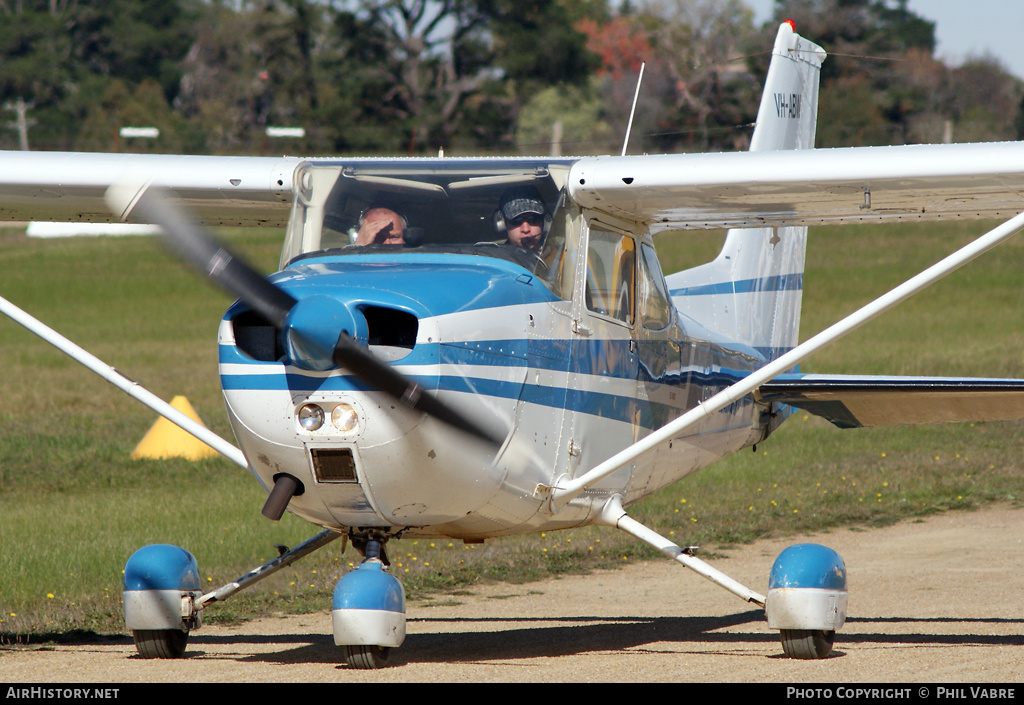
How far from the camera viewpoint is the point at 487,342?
578cm

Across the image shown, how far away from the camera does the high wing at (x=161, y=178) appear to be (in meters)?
7.44

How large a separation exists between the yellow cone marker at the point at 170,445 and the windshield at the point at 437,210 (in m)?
9.67

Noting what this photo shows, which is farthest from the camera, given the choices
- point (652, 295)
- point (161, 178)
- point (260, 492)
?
point (260, 492)

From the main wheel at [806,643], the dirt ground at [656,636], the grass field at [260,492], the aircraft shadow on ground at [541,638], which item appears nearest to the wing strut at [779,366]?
the dirt ground at [656,636]

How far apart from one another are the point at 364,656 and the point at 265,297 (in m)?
1.82

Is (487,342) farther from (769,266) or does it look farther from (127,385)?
(769,266)

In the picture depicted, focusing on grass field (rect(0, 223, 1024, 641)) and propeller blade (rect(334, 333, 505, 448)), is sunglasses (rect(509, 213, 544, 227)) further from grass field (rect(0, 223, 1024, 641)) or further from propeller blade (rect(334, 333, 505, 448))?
grass field (rect(0, 223, 1024, 641))

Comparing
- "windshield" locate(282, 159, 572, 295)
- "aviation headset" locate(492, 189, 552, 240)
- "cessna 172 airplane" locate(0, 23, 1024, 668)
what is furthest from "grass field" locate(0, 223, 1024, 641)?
"aviation headset" locate(492, 189, 552, 240)

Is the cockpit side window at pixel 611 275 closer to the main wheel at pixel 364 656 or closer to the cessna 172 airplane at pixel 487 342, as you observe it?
the cessna 172 airplane at pixel 487 342

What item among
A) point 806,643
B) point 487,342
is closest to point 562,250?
point 487,342

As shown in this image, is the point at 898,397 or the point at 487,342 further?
the point at 898,397

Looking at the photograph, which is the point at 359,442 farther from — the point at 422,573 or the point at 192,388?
the point at 192,388

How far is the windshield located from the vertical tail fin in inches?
95.6

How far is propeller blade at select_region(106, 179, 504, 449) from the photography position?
5195 mm
